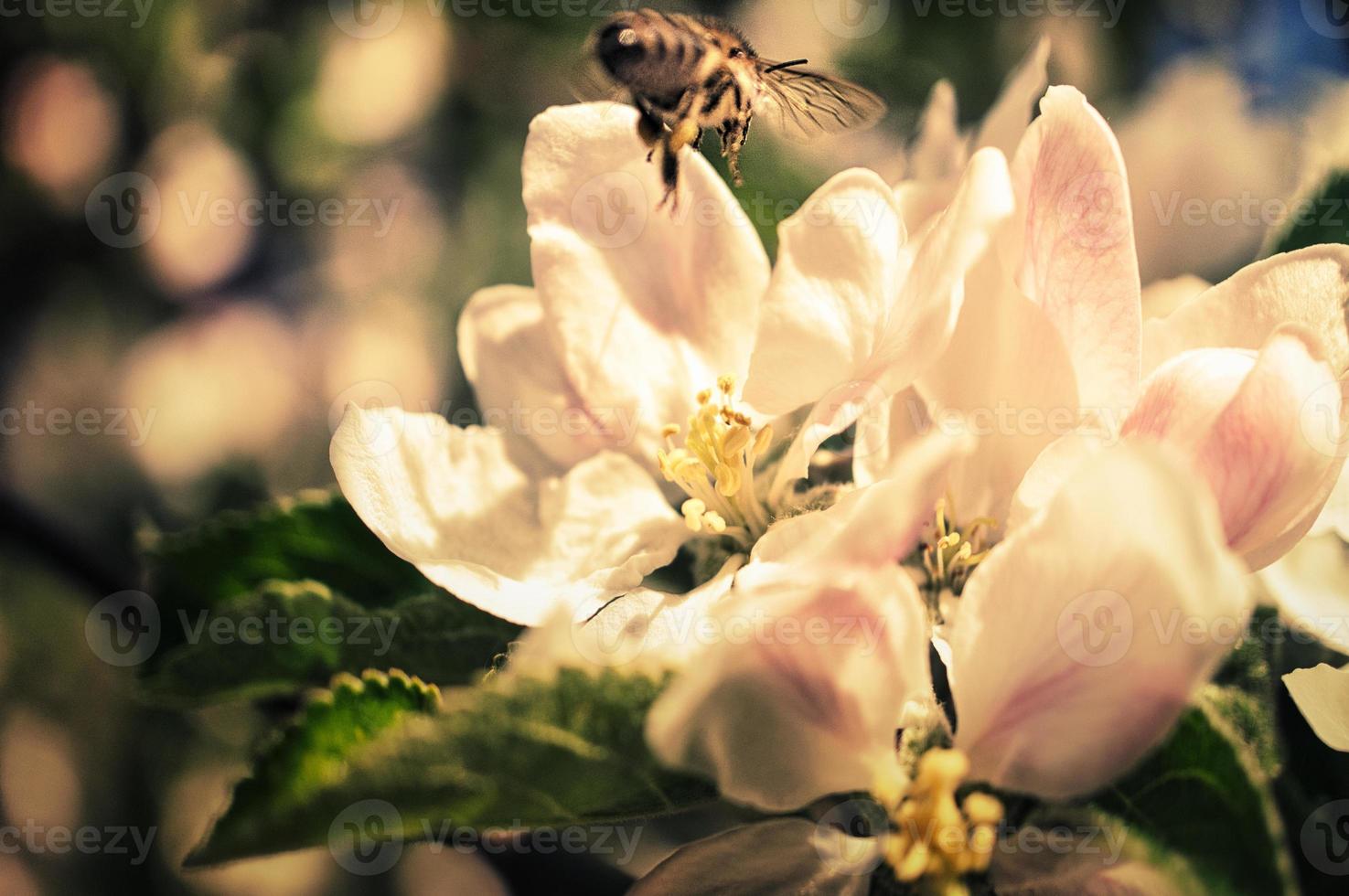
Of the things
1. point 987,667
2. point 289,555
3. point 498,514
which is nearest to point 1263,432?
point 987,667

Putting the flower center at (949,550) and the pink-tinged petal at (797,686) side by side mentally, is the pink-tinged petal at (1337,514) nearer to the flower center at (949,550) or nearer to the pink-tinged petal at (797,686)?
the flower center at (949,550)

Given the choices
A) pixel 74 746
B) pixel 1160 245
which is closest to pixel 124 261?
pixel 74 746

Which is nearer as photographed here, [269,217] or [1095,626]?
[1095,626]

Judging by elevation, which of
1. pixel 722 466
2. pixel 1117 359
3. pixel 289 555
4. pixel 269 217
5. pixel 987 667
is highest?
pixel 1117 359

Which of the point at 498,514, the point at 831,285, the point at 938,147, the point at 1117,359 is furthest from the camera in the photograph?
the point at 938,147

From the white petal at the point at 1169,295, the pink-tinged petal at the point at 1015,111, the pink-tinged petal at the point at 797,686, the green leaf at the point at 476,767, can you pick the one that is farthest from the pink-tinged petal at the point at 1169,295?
the green leaf at the point at 476,767

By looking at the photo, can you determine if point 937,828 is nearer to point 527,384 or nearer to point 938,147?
point 527,384

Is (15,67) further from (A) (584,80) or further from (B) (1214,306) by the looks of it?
(B) (1214,306)
